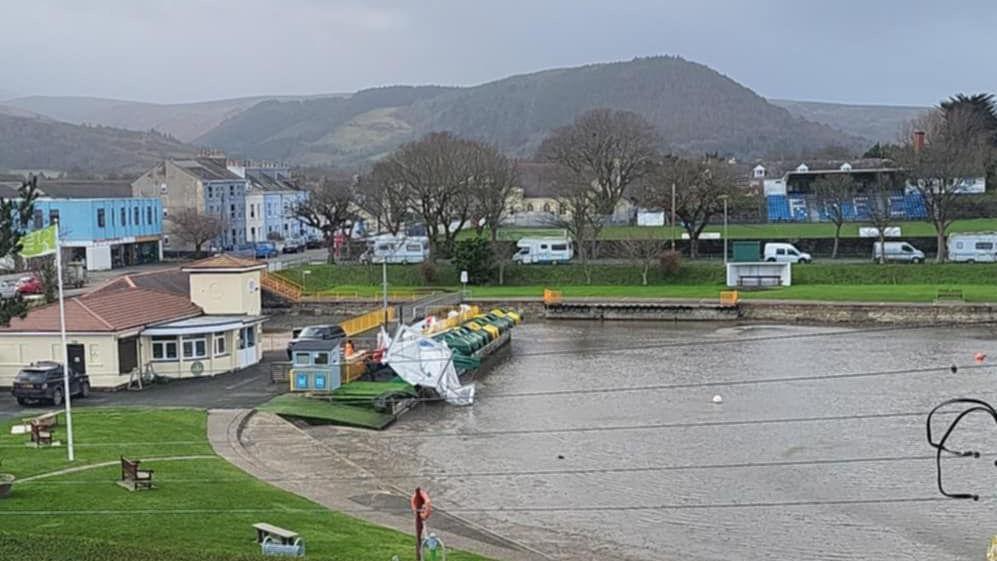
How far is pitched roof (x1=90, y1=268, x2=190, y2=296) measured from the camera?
129 feet

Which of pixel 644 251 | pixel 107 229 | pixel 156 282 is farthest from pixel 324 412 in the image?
pixel 107 229

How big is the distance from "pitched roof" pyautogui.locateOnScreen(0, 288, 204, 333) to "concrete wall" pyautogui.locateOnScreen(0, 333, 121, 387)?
0.25m

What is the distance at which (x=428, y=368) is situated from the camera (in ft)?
109

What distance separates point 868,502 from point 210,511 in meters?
12.1

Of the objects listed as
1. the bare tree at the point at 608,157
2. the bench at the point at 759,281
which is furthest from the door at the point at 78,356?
the bare tree at the point at 608,157

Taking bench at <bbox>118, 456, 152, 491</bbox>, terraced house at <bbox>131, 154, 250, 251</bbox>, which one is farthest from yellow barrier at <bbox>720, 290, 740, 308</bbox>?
terraced house at <bbox>131, 154, 250, 251</bbox>

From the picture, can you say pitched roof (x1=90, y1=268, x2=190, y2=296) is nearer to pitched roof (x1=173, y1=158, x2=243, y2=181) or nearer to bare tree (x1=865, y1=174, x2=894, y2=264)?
bare tree (x1=865, y1=174, x2=894, y2=264)

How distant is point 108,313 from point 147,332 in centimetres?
124

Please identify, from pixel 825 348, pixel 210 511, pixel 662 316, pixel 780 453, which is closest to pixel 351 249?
pixel 662 316

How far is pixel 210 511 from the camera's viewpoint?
18.5 m

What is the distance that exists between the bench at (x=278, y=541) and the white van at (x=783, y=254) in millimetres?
47567

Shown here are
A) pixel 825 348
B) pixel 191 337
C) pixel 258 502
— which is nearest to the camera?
pixel 258 502

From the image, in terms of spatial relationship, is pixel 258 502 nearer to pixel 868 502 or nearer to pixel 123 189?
pixel 868 502

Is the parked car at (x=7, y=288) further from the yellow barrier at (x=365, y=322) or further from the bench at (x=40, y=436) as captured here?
the bench at (x=40, y=436)
